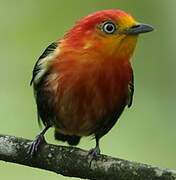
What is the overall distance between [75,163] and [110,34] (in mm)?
936

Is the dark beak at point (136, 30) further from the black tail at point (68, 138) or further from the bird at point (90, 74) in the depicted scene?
the black tail at point (68, 138)

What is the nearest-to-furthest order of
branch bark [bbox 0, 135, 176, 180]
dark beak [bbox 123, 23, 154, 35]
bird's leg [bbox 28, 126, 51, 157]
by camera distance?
branch bark [bbox 0, 135, 176, 180] < bird's leg [bbox 28, 126, 51, 157] < dark beak [bbox 123, 23, 154, 35]

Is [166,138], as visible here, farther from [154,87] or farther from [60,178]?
[60,178]

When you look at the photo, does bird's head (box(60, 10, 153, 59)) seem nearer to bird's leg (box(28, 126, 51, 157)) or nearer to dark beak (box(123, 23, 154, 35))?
dark beak (box(123, 23, 154, 35))

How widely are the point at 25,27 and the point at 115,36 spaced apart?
2267mm

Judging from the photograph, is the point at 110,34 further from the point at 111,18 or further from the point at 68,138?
the point at 68,138

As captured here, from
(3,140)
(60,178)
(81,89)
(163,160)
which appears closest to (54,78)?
(81,89)

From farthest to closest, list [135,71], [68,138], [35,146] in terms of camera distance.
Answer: [135,71] < [68,138] < [35,146]

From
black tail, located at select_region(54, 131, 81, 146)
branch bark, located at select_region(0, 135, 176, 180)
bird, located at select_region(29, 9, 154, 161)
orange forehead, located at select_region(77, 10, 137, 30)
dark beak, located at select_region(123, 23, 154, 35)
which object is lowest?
black tail, located at select_region(54, 131, 81, 146)

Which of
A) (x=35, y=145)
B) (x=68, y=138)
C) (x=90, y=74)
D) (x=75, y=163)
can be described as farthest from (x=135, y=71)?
(x=75, y=163)

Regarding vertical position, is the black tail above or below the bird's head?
below

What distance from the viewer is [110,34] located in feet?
18.6

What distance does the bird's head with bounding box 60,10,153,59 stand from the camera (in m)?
5.64

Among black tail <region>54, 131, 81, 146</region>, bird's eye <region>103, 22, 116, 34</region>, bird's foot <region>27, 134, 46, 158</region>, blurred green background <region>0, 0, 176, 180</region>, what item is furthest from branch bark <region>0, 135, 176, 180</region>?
blurred green background <region>0, 0, 176, 180</region>
